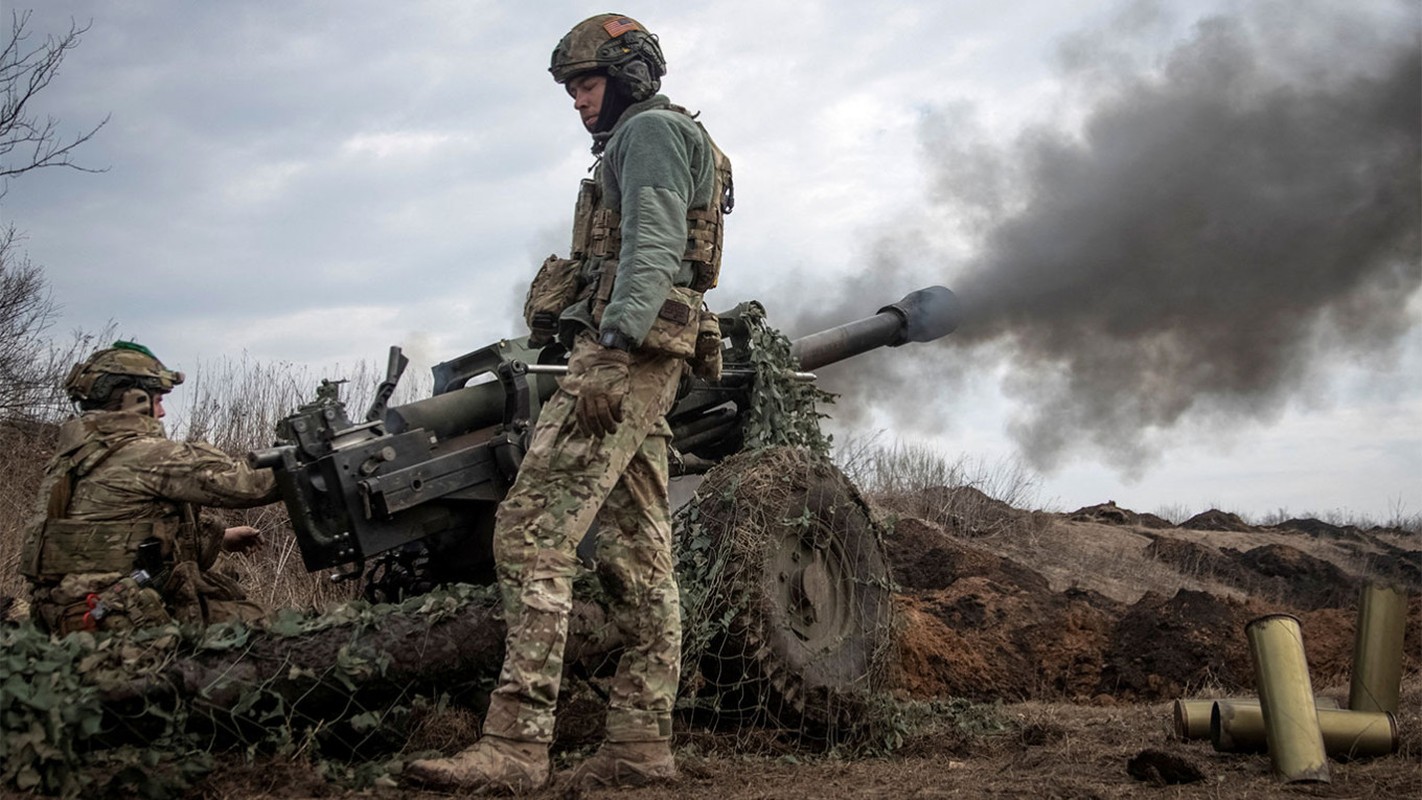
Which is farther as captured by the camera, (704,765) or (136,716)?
(704,765)

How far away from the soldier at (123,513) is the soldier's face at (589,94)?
173cm

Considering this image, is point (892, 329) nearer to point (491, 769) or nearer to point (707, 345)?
point (707, 345)

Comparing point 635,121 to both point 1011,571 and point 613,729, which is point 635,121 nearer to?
point 613,729

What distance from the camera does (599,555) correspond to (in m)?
4.83

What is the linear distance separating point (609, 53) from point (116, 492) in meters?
2.42

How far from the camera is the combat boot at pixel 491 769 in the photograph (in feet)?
13.7

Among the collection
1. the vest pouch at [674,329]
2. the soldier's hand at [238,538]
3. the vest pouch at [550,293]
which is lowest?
the soldier's hand at [238,538]

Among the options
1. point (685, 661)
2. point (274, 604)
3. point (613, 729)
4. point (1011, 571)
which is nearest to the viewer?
point (613, 729)

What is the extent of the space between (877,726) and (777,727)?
1.50ft

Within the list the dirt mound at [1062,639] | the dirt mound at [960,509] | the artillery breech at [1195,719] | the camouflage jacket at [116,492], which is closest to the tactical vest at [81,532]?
the camouflage jacket at [116,492]

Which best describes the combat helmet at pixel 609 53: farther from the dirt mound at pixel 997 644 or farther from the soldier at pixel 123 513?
the dirt mound at pixel 997 644

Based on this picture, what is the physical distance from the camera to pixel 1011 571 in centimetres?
1120

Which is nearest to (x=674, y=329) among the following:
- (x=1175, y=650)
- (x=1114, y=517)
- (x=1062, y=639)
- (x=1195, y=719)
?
(x=1195, y=719)

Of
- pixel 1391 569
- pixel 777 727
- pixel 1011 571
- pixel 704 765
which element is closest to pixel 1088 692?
pixel 1011 571
